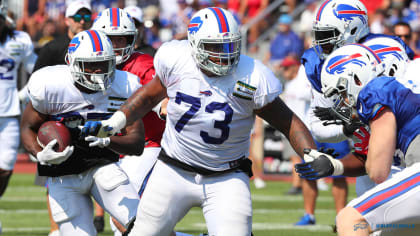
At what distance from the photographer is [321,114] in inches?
182

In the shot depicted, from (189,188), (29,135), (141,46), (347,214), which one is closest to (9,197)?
(141,46)

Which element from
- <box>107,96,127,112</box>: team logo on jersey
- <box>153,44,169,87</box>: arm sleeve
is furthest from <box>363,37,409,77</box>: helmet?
<box>107,96,127,112</box>: team logo on jersey

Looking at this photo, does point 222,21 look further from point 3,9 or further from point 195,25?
point 3,9

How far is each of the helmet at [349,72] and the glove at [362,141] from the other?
0.25m

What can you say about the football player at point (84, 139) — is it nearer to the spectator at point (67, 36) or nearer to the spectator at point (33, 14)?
the spectator at point (67, 36)

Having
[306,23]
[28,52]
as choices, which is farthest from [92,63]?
[306,23]

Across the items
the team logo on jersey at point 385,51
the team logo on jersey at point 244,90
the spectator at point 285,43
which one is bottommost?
the spectator at point 285,43

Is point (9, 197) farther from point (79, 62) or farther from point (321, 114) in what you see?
point (321, 114)

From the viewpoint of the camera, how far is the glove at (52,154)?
455cm

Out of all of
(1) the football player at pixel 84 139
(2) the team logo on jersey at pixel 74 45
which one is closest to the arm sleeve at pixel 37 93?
(1) the football player at pixel 84 139

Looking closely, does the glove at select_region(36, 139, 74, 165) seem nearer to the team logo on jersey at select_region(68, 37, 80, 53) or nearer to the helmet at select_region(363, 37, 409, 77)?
the team logo on jersey at select_region(68, 37, 80, 53)

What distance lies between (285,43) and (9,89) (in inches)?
287

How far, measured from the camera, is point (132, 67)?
558 centimetres

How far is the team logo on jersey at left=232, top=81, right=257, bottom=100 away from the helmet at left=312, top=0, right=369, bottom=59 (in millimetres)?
1268
